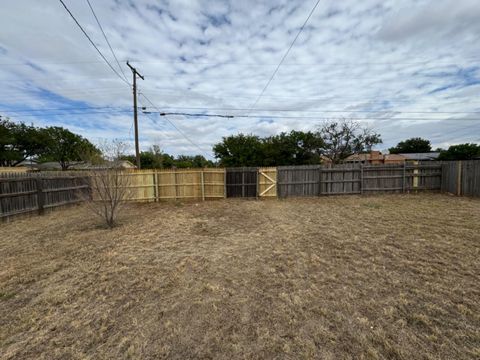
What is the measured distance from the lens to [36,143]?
29734mm

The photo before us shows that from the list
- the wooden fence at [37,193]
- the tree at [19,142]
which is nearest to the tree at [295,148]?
the wooden fence at [37,193]

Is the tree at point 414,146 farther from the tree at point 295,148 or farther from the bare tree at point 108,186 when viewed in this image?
the bare tree at point 108,186

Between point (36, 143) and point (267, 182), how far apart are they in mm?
34939

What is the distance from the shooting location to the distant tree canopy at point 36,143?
27.0 metres

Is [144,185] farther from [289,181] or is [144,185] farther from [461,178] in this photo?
[461,178]

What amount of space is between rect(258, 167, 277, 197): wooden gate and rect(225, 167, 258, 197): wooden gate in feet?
0.87

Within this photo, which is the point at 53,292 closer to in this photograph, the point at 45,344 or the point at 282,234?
the point at 45,344

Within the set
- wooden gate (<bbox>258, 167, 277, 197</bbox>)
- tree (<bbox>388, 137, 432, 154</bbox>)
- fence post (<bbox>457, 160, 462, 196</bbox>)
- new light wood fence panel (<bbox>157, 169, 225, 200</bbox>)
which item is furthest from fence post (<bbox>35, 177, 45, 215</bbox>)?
tree (<bbox>388, 137, 432, 154</bbox>)

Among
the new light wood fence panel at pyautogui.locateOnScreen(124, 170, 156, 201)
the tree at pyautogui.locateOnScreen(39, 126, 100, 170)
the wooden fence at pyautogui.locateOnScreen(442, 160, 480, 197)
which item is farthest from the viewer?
the tree at pyautogui.locateOnScreen(39, 126, 100, 170)

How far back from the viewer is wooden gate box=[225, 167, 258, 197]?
11383 mm

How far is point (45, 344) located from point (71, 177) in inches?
385

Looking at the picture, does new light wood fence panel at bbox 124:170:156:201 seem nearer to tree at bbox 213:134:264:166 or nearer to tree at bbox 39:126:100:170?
tree at bbox 213:134:264:166

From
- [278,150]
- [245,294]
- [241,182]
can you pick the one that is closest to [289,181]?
[241,182]

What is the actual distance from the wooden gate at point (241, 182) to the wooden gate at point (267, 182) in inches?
10.5
